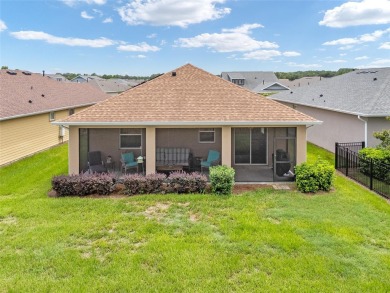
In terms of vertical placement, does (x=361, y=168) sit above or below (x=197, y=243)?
above

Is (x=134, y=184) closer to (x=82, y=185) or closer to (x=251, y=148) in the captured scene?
(x=82, y=185)

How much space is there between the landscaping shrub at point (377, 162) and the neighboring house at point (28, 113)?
1632 centimetres

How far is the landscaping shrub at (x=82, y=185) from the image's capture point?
1102cm

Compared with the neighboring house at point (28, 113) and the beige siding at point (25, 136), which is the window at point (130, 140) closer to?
the neighboring house at point (28, 113)

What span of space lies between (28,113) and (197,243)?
1446 centimetres

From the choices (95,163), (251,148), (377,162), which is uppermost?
(251,148)

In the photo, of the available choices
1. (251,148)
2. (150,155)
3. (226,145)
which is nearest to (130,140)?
(150,155)

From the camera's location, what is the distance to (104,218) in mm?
8969

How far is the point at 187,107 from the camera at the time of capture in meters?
13.2

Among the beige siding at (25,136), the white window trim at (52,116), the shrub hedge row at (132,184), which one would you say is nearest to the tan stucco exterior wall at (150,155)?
the shrub hedge row at (132,184)

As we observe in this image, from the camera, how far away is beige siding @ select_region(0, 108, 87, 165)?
52.9 feet

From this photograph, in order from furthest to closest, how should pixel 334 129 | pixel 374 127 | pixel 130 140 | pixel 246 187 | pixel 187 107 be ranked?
pixel 334 129 → pixel 374 127 → pixel 130 140 → pixel 187 107 → pixel 246 187

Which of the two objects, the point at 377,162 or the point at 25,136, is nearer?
the point at 377,162

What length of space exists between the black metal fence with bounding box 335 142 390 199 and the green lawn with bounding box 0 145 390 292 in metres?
1.33
